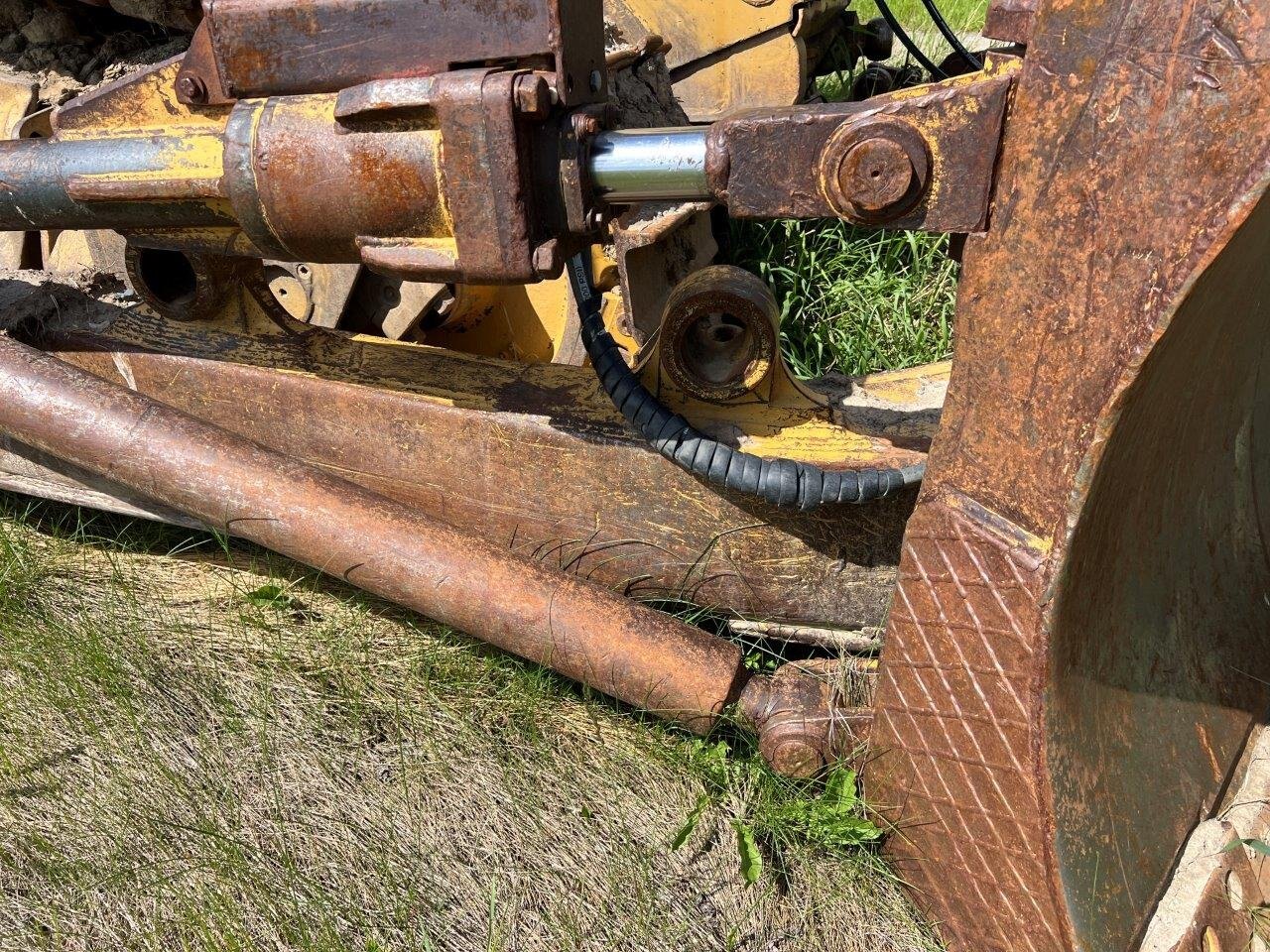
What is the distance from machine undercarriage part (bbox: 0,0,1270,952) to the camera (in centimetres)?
116

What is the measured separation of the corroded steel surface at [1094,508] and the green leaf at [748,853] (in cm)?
22

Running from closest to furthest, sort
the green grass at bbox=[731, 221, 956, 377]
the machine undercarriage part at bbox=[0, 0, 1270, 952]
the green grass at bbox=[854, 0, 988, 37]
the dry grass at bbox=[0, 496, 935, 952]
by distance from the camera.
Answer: the machine undercarriage part at bbox=[0, 0, 1270, 952] → the dry grass at bbox=[0, 496, 935, 952] → the green grass at bbox=[731, 221, 956, 377] → the green grass at bbox=[854, 0, 988, 37]

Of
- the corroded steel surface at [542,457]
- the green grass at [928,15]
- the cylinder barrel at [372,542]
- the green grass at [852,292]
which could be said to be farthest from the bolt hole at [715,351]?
the green grass at [928,15]

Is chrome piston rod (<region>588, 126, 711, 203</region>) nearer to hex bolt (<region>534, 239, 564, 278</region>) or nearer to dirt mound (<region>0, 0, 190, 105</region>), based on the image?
hex bolt (<region>534, 239, 564, 278</region>)

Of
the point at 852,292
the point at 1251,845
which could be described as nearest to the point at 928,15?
the point at 852,292

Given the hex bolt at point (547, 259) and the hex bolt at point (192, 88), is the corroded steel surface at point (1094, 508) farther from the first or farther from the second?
the hex bolt at point (192, 88)

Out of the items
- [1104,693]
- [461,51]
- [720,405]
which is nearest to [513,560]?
[720,405]

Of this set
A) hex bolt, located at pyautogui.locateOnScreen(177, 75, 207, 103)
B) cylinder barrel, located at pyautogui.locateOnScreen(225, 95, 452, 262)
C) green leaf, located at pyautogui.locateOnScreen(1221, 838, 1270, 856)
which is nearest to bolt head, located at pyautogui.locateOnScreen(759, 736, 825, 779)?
green leaf, located at pyautogui.locateOnScreen(1221, 838, 1270, 856)

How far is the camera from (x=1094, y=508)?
4.15 ft

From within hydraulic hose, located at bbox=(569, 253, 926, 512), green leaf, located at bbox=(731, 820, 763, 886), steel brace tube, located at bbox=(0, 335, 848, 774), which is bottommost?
green leaf, located at bbox=(731, 820, 763, 886)

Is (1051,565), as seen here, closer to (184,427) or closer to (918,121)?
(918,121)

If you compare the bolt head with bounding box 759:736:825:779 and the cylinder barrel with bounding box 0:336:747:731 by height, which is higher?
the cylinder barrel with bounding box 0:336:747:731

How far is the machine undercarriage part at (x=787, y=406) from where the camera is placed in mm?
1164

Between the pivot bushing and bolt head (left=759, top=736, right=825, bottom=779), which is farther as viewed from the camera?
bolt head (left=759, top=736, right=825, bottom=779)
